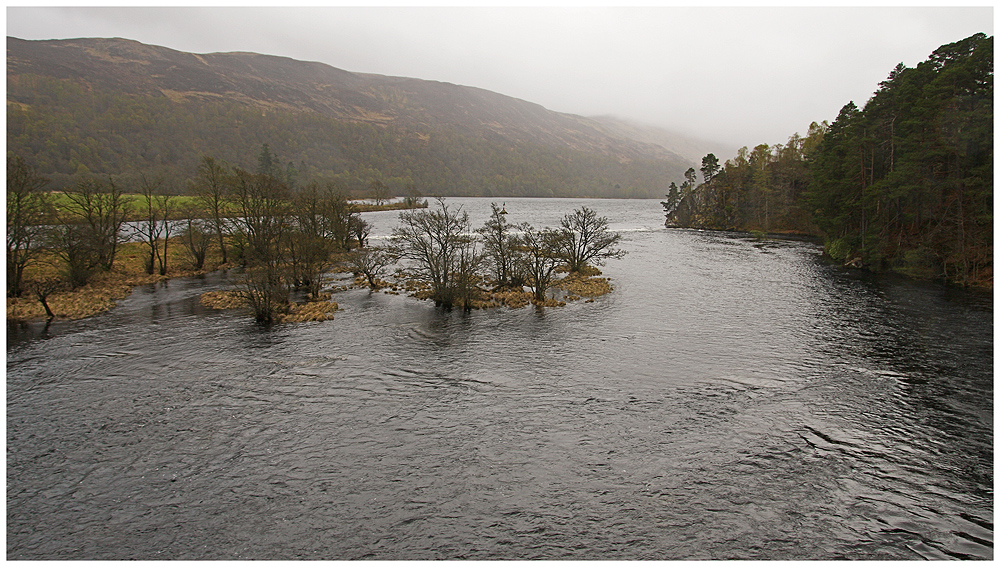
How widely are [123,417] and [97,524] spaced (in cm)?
699

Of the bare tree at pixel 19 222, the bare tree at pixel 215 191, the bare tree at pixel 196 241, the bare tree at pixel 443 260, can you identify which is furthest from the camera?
the bare tree at pixel 196 241

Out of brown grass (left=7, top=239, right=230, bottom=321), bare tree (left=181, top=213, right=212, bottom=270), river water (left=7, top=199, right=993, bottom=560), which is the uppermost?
bare tree (left=181, top=213, right=212, bottom=270)

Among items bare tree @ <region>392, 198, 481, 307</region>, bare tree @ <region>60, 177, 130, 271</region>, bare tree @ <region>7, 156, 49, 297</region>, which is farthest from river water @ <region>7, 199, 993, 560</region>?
bare tree @ <region>60, 177, 130, 271</region>

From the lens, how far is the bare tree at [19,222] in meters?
34.7

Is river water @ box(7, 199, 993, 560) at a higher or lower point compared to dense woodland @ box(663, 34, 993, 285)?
lower

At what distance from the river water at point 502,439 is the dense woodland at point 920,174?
A: 41.4 ft

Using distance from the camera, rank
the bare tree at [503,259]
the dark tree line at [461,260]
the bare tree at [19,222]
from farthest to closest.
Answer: the bare tree at [503,259] < the dark tree line at [461,260] < the bare tree at [19,222]

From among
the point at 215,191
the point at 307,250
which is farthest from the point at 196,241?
the point at 307,250

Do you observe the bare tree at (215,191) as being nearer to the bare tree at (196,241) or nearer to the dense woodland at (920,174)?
the bare tree at (196,241)

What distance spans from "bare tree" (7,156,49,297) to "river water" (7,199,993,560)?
979 centimetres

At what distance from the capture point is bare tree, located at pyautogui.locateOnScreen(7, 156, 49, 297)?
3466 cm

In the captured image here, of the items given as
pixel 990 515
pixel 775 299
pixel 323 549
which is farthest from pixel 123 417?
pixel 775 299

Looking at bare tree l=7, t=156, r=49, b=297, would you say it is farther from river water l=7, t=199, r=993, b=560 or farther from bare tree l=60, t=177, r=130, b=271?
river water l=7, t=199, r=993, b=560

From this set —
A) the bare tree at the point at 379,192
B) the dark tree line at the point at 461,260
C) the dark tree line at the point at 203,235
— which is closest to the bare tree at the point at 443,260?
the dark tree line at the point at 461,260
